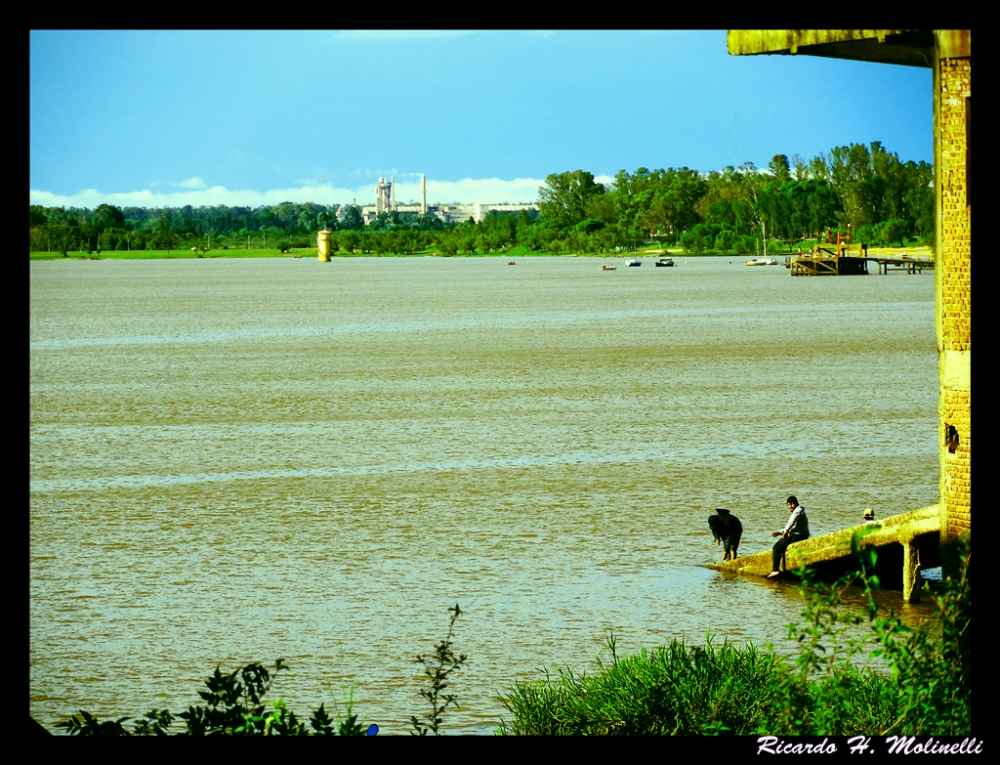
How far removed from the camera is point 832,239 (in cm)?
17475

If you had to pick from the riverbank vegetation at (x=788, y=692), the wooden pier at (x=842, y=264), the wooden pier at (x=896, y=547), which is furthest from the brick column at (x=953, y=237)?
the wooden pier at (x=842, y=264)

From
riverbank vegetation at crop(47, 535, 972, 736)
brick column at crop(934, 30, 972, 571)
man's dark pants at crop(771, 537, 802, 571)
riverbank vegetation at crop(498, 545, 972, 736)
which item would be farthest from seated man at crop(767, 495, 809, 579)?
riverbank vegetation at crop(498, 545, 972, 736)

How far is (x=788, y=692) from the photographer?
6383mm

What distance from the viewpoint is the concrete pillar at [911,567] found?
48.8ft

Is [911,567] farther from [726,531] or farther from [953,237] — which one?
[953,237]

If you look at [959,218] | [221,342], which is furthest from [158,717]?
[221,342]

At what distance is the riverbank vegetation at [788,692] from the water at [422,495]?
13.6 ft

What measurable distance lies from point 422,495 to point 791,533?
9.36 metres

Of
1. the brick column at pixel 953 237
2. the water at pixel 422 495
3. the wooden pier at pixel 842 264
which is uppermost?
the wooden pier at pixel 842 264

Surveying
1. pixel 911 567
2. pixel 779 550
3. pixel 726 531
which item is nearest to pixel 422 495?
pixel 726 531

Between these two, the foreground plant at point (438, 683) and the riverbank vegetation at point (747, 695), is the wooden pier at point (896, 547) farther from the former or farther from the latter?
the riverbank vegetation at point (747, 695)

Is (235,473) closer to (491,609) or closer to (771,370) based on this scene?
(491,609)

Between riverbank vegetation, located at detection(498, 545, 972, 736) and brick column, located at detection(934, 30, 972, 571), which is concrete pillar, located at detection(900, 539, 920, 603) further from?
riverbank vegetation, located at detection(498, 545, 972, 736)

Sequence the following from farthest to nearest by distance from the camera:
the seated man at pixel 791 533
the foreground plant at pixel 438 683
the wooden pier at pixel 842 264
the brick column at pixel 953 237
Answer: the wooden pier at pixel 842 264, the seated man at pixel 791 533, the brick column at pixel 953 237, the foreground plant at pixel 438 683
